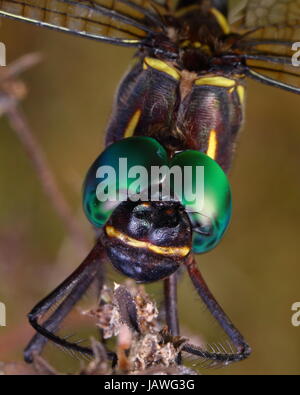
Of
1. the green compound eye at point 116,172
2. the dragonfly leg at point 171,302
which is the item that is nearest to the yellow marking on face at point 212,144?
the green compound eye at point 116,172

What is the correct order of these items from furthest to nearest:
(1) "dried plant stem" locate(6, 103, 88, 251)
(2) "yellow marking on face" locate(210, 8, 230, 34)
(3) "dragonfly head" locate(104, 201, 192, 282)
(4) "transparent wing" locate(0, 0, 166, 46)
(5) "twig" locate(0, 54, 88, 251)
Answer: (1) "dried plant stem" locate(6, 103, 88, 251) → (5) "twig" locate(0, 54, 88, 251) → (2) "yellow marking on face" locate(210, 8, 230, 34) → (4) "transparent wing" locate(0, 0, 166, 46) → (3) "dragonfly head" locate(104, 201, 192, 282)

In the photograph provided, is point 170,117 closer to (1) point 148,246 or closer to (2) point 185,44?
(2) point 185,44

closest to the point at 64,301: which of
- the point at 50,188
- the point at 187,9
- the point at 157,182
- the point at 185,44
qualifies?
the point at 157,182

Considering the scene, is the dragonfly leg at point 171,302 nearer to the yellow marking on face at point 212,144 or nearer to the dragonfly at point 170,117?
the dragonfly at point 170,117

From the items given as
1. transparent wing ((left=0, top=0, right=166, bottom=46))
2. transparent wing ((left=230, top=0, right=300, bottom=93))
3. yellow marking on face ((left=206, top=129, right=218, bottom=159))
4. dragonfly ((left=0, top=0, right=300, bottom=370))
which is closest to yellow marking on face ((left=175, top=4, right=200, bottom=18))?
dragonfly ((left=0, top=0, right=300, bottom=370))

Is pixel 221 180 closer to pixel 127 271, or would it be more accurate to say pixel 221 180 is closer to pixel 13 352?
pixel 127 271

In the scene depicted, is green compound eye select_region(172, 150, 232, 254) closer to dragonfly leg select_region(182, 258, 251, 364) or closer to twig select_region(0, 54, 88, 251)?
dragonfly leg select_region(182, 258, 251, 364)
